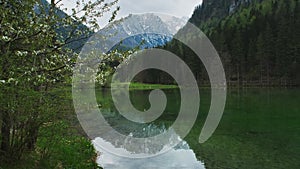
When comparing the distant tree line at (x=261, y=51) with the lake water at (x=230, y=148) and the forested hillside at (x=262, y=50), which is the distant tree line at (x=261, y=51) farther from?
the lake water at (x=230, y=148)

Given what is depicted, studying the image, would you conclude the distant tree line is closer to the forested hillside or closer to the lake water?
the forested hillside

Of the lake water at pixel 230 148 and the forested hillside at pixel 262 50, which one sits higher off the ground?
the forested hillside at pixel 262 50

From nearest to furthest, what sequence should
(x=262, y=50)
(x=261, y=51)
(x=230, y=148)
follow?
(x=230, y=148) → (x=262, y=50) → (x=261, y=51)

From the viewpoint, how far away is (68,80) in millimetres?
9359

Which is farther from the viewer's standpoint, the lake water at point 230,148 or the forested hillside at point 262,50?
the forested hillside at point 262,50

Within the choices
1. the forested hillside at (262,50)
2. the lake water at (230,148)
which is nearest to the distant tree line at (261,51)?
the forested hillside at (262,50)

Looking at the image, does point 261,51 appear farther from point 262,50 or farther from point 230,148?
point 230,148

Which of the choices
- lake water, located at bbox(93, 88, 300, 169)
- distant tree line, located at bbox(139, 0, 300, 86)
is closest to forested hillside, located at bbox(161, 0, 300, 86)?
distant tree line, located at bbox(139, 0, 300, 86)

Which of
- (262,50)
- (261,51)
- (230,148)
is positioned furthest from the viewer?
(261,51)

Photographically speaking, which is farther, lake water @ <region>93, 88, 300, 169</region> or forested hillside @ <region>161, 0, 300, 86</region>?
forested hillside @ <region>161, 0, 300, 86</region>

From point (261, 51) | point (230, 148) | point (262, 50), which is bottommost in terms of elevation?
point (230, 148)

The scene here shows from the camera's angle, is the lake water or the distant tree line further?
the distant tree line

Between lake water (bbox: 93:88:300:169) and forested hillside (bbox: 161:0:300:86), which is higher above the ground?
forested hillside (bbox: 161:0:300:86)

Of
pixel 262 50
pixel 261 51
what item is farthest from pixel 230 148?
pixel 261 51
